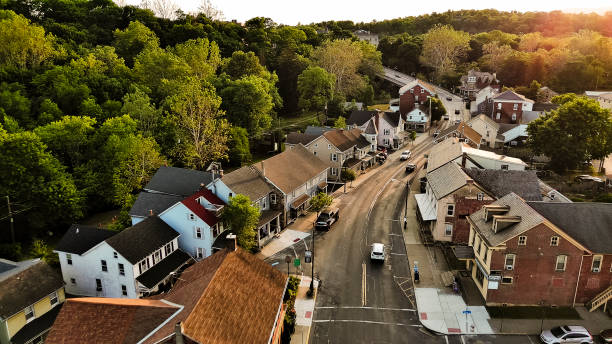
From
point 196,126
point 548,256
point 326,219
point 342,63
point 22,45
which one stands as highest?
point 22,45

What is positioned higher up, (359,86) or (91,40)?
(91,40)

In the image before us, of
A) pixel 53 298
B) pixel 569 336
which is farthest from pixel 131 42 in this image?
pixel 569 336

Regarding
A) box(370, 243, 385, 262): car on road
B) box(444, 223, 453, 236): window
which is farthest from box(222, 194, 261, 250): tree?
box(444, 223, 453, 236): window

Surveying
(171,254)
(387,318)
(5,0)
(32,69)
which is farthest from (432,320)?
(5,0)

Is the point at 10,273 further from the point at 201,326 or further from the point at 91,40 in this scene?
the point at 91,40

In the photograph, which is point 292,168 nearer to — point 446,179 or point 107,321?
point 446,179

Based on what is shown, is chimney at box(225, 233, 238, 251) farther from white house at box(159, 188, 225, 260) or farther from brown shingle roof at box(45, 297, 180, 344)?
white house at box(159, 188, 225, 260)

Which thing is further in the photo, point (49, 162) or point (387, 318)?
point (49, 162)
